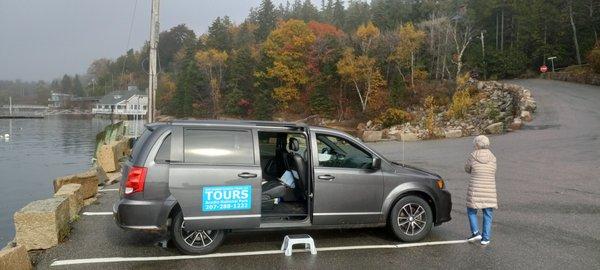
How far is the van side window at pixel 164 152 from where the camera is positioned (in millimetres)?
6223

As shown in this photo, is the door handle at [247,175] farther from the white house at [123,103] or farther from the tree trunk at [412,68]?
the white house at [123,103]

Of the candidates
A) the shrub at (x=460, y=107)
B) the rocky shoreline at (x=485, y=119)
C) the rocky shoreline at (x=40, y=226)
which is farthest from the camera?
the shrub at (x=460, y=107)

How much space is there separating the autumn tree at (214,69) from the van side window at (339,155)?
76519mm

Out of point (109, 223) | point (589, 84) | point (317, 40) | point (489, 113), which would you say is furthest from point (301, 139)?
point (317, 40)

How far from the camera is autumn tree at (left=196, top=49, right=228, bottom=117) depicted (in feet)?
273

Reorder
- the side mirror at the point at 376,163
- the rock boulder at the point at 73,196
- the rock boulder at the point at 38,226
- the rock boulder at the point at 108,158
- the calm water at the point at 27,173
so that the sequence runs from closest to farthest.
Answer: the rock boulder at the point at 38,226
the side mirror at the point at 376,163
the rock boulder at the point at 73,196
the calm water at the point at 27,173
the rock boulder at the point at 108,158

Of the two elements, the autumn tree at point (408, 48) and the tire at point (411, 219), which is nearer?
the tire at point (411, 219)

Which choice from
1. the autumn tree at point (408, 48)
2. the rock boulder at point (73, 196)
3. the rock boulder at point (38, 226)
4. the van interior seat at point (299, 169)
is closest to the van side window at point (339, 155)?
the van interior seat at point (299, 169)

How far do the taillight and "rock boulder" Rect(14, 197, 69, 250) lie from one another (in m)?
1.50

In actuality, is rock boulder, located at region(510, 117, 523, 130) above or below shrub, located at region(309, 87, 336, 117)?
below

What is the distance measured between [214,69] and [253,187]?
277 ft

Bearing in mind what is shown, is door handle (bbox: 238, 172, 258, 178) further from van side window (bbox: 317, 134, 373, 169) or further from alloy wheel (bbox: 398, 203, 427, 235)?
alloy wheel (bbox: 398, 203, 427, 235)

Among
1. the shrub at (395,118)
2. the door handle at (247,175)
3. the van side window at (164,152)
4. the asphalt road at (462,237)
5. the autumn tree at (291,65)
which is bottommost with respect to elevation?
the asphalt road at (462,237)

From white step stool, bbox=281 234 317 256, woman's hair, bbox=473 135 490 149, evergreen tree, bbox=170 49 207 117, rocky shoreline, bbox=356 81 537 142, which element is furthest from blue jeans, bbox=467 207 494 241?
evergreen tree, bbox=170 49 207 117
